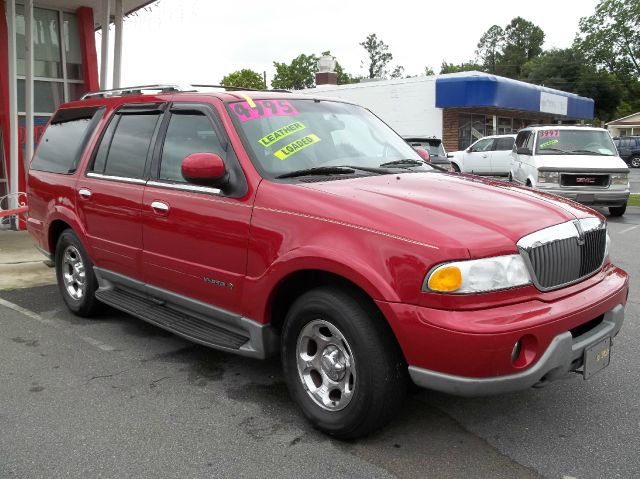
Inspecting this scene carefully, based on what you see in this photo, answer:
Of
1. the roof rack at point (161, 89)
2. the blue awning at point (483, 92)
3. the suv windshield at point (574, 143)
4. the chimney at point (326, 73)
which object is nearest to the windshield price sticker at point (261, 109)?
the roof rack at point (161, 89)

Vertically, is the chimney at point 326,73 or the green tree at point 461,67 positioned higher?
the green tree at point 461,67

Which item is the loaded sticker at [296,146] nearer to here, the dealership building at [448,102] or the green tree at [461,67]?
the dealership building at [448,102]

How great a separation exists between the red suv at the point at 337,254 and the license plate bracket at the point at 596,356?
0.04 ft

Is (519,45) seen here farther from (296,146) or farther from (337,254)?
(337,254)

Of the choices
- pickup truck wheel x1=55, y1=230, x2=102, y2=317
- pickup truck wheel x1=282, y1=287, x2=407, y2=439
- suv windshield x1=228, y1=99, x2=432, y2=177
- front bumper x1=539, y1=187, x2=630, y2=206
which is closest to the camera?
pickup truck wheel x1=282, y1=287, x2=407, y2=439

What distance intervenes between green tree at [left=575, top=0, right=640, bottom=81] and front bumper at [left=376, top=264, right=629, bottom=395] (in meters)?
74.3

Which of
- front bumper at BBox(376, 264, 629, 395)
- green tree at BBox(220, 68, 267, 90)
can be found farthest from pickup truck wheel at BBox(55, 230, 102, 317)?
green tree at BBox(220, 68, 267, 90)

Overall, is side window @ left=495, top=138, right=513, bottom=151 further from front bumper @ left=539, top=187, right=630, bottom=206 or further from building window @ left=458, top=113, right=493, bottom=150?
front bumper @ left=539, top=187, right=630, bottom=206

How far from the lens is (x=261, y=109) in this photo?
4000 mm

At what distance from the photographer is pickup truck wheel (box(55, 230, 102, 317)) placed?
5.15 metres

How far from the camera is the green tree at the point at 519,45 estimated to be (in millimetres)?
96938

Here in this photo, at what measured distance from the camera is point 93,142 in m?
5.02

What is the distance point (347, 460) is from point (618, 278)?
1876 millimetres

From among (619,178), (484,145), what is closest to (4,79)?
(619,178)
